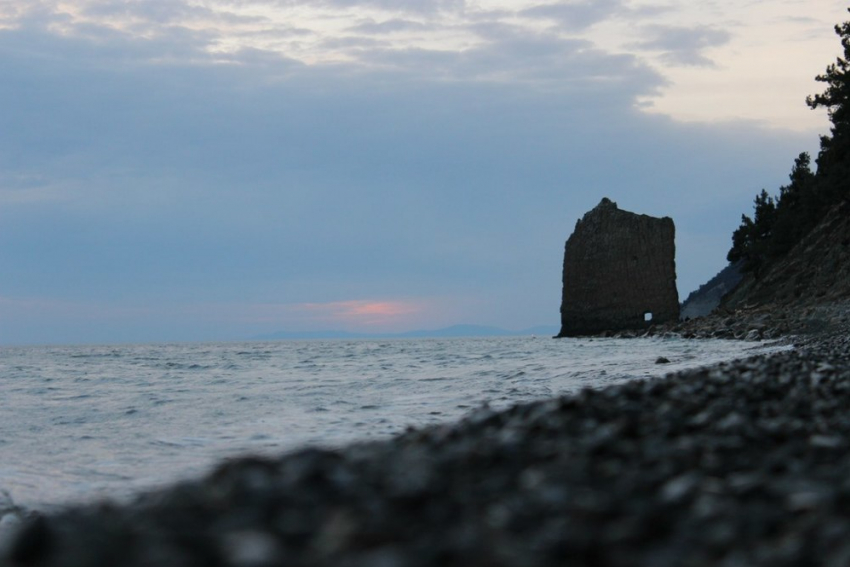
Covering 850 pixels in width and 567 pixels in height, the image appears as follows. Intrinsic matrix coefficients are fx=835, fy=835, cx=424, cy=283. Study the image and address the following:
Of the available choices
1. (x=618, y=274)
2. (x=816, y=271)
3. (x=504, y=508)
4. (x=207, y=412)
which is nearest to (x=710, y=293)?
(x=618, y=274)

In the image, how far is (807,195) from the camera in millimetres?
56219

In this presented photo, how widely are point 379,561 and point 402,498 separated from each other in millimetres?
914

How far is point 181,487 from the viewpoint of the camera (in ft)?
12.7

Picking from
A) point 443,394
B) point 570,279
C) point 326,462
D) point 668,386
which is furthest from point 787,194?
point 326,462

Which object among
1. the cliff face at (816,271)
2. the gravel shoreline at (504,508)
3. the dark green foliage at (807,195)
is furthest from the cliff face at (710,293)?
the gravel shoreline at (504,508)

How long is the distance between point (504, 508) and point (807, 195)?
5900 centimetres

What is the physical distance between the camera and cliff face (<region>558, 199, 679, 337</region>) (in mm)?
66438

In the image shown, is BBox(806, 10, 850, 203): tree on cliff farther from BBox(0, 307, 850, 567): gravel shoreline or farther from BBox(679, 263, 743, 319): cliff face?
BBox(679, 263, 743, 319): cliff face

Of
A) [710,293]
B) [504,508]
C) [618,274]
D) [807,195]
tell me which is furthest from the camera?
[710,293]

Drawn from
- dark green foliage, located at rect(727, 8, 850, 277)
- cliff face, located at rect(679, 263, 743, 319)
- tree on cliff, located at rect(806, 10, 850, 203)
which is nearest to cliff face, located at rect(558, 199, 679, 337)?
dark green foliage, located at rect(727, 8, 850, 277)

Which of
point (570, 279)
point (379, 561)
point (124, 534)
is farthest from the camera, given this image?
point (570, 279)

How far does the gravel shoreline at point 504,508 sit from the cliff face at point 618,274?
205 ft

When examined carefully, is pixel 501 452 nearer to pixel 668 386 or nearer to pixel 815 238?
pixel 668 386

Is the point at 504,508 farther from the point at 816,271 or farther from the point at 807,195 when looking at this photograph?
the point at 807,195
